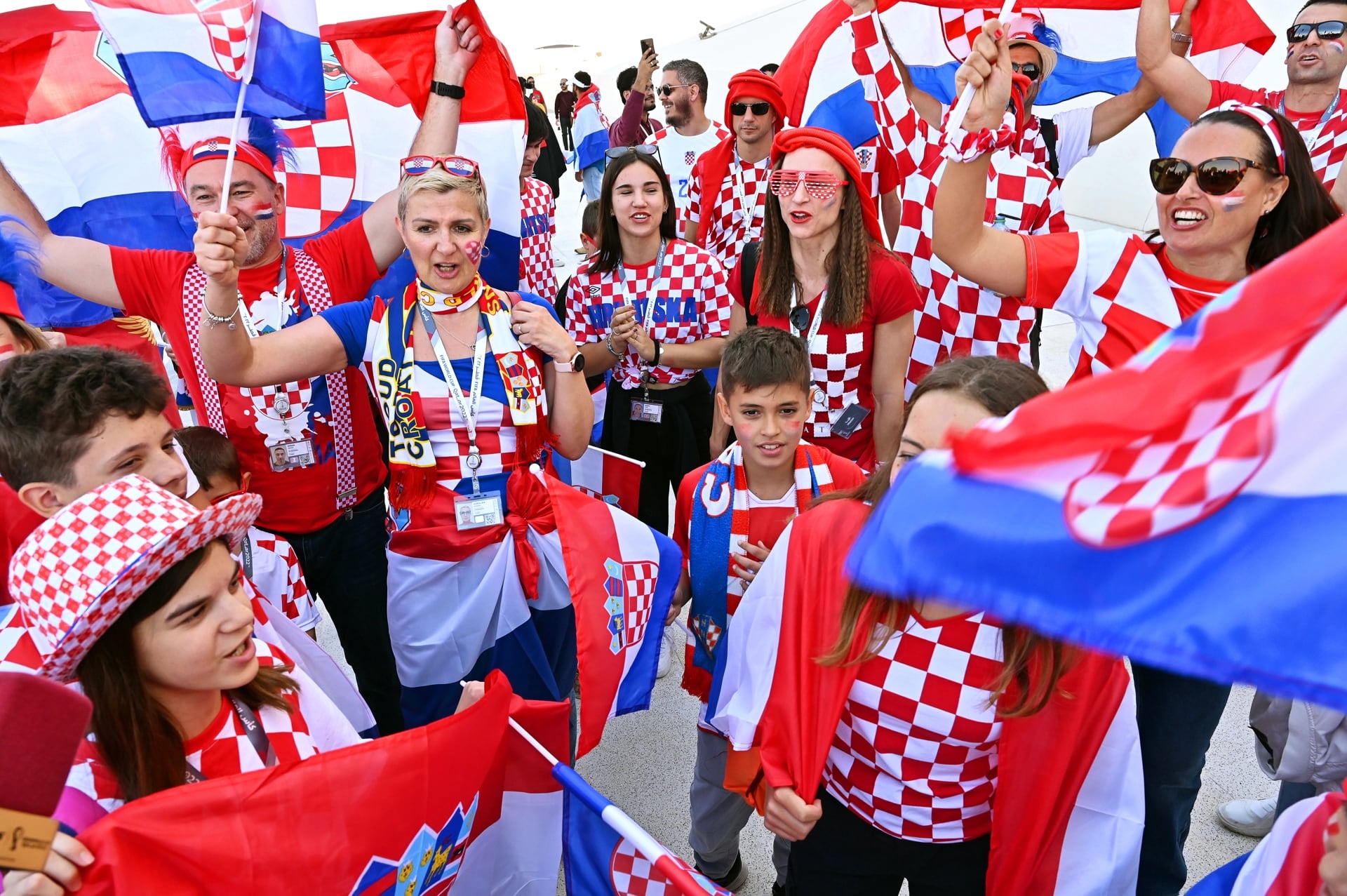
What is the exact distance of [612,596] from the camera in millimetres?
2443

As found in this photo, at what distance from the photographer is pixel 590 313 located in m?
3.77

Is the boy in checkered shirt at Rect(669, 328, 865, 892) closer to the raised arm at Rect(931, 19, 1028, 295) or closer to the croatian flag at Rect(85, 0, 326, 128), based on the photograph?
the raised arm at Rect(931, 19, 1028, 295)

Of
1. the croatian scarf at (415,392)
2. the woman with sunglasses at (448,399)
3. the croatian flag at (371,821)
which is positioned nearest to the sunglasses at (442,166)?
the woman with sunglasses at (448,399)

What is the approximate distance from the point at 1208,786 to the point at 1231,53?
2.78 m

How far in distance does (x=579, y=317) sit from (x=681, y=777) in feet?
5.96

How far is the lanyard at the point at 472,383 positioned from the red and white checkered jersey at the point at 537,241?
2.85 metres

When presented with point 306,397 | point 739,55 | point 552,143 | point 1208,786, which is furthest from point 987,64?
point 739,55

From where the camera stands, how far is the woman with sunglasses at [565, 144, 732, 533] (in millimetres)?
3646

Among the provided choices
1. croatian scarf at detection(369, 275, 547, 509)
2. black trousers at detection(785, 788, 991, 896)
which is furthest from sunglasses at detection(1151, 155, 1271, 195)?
croatian scarf at detection(369, 275, 547, 509)

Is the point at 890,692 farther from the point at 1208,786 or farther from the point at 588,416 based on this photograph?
the point at 1208,786

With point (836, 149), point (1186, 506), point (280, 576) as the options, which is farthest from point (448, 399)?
point (1186, 506)

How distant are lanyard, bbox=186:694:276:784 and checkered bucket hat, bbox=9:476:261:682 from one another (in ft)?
0.91

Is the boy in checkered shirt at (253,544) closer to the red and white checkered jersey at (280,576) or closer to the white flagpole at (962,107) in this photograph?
the red and white checkered jersey at (280,576)

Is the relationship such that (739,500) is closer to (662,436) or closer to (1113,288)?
(1113,288)
